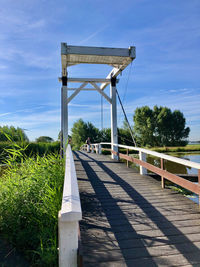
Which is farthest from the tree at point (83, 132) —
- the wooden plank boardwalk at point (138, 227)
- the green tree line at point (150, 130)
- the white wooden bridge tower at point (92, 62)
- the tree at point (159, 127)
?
the wooden plank boardwalk at point (138, 227)

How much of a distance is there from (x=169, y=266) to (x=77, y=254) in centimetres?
96

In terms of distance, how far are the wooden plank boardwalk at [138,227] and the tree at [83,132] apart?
113ft

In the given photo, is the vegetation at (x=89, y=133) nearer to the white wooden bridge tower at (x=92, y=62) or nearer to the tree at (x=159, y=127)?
the tree at (x=159, y=127)

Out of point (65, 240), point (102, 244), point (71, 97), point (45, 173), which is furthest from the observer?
point (71, 97)

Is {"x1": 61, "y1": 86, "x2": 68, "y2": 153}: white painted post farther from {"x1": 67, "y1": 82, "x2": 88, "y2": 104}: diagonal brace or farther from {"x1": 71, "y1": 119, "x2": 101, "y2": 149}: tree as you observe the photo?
{"x1": 71, "y1": 119, "x2": 101, "y2": 149}: tree

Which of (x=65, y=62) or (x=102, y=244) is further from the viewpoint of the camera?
(x=65, y=62)

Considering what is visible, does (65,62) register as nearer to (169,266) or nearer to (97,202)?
(97,202)

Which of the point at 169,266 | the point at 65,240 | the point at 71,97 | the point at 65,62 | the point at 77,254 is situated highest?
the point at 65,62

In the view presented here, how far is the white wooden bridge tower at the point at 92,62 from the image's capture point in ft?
22.8

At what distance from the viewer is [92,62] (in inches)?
297

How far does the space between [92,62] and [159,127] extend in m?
33.8

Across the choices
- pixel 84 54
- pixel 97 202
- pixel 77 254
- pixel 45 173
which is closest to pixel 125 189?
pixel 97 202

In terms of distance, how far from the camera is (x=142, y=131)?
1533 inches

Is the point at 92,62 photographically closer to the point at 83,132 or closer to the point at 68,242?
the point at 68,242
